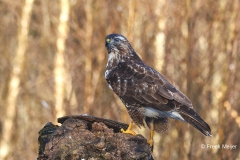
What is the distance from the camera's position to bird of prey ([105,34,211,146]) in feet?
22.4

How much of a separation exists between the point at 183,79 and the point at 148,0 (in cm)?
255

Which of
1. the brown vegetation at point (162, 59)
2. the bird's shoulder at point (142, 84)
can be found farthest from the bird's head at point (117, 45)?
the brown vegetation at point (162, 59)

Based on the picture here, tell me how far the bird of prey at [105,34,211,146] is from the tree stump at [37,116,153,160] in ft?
4.29

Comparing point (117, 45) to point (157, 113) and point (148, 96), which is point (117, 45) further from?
point (157, 113)

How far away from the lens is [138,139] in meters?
5.50

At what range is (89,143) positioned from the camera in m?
5.16

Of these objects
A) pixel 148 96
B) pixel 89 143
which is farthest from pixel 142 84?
pixel 89 143

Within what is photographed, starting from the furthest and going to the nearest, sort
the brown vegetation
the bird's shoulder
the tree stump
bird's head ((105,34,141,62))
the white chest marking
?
1. the brown vegetation
2. bird's head ((105,34,141,62))
3. the bird's shoulder
4. the white chest marking
5. the tree stump

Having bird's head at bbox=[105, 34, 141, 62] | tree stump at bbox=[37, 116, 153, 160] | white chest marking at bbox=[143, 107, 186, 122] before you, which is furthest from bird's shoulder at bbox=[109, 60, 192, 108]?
tree stump at bbox=[37, 116, 153, 160]

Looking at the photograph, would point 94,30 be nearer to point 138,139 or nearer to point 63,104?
point 63,104

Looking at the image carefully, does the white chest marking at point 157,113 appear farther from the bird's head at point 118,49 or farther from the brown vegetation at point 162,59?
the brown vegetation at point 162,59

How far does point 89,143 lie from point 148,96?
2.02 m

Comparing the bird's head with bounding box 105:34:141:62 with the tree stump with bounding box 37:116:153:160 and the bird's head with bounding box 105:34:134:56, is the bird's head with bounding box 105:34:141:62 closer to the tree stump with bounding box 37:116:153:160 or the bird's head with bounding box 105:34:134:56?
the bird's head with bounding box 105:34:134:56

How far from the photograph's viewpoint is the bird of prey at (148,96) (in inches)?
268
